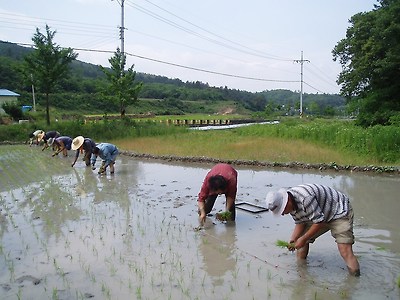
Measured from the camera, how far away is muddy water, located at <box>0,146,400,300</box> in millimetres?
3887

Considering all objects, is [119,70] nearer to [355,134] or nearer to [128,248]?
[355,134]

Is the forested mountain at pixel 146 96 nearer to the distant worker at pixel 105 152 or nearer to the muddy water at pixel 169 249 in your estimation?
the distant worker at pixel 105 152

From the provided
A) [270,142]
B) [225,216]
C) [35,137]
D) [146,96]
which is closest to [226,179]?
[225,216]

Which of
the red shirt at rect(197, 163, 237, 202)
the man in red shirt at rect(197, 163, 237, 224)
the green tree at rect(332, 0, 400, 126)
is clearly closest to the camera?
the man in red shirt at rect(197, 163, 237, 224)

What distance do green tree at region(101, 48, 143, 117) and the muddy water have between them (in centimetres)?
1311

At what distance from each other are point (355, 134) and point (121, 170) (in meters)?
7.70

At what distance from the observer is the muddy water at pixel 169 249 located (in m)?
3.89

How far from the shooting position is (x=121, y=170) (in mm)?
11523

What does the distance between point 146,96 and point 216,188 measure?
218 feet

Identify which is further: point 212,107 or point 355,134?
point 212,107

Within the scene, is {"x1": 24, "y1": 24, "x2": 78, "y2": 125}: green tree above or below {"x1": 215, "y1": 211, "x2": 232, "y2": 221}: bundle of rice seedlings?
above

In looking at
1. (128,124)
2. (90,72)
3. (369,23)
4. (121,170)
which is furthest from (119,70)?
(90,72)

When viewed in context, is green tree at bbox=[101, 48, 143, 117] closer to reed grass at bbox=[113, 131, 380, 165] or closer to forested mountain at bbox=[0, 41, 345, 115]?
forested mountain at bbox=[0, 41, 345, 115]

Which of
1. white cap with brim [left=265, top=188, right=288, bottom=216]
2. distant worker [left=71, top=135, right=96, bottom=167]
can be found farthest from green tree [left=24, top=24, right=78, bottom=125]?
white cap with brim [left=265, top=188, right=288, bottom=216]
